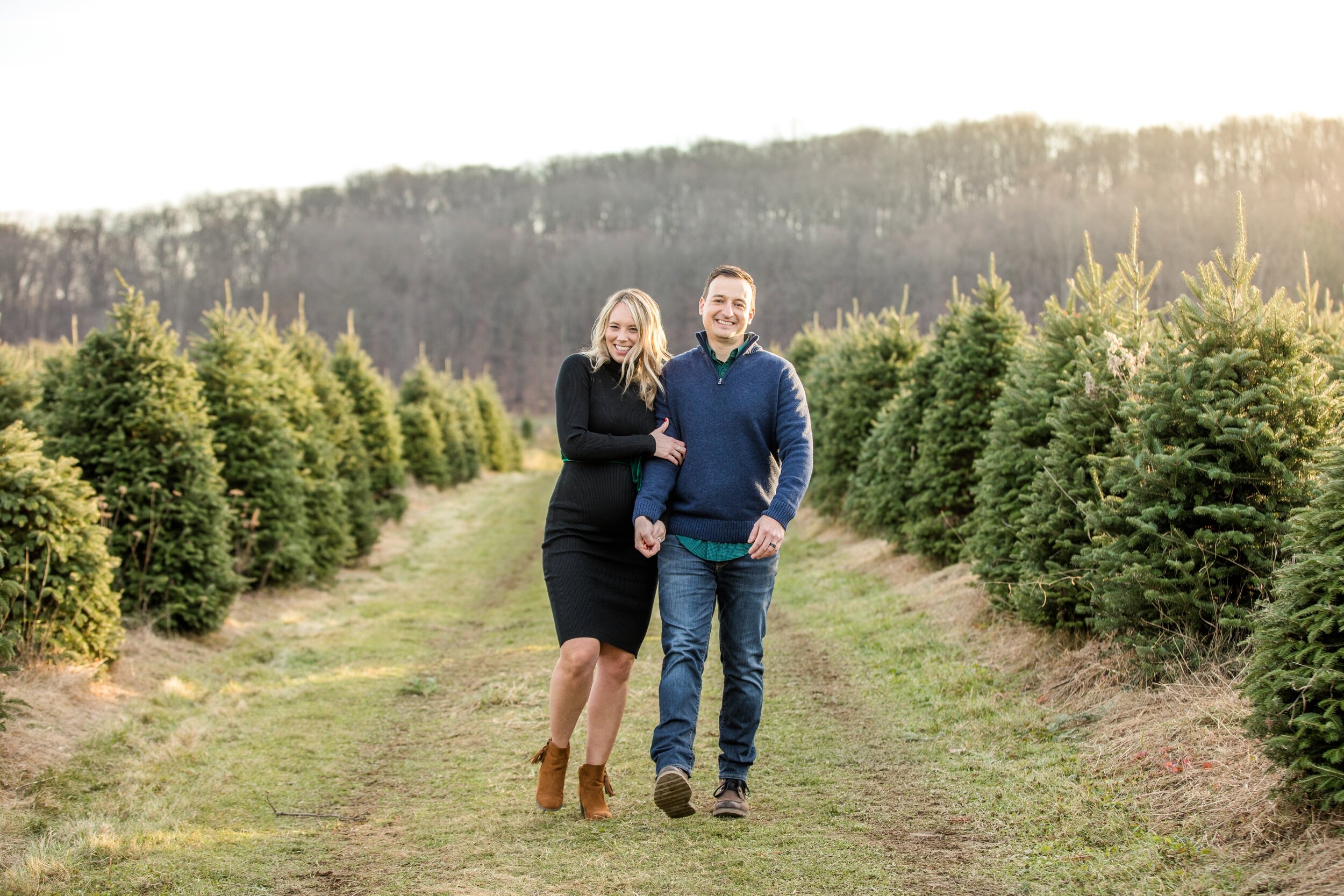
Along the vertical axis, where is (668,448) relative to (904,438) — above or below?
above

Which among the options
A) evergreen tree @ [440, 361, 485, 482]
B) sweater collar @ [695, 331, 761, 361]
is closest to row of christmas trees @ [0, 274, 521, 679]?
sweater collar @ [695, 331, 761, 361]

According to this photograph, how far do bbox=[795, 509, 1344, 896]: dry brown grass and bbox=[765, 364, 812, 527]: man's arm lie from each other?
1964 millimetres

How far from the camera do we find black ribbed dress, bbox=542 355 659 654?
420cm

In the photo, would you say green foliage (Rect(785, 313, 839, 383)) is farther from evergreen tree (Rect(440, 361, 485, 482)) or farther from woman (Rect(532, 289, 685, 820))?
woman (Rect(532, 289, 685, 820))

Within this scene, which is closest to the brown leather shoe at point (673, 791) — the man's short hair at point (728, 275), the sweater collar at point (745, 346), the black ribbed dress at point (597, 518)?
the black ribbed dress at point (597, 518)

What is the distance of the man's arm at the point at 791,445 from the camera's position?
13.4 feet

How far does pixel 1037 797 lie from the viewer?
4.30 m

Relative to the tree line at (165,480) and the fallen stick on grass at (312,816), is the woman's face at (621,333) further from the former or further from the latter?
the tree line at (165,480)

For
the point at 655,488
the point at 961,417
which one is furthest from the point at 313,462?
the point at 655,488

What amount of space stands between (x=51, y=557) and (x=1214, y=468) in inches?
277

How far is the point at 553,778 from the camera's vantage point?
173 inches

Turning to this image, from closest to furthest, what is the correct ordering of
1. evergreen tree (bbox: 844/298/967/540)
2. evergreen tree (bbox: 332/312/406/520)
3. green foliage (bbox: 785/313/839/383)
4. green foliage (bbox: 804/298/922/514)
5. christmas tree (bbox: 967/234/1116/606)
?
christmas tree (bbox: 967/234/1116/606) → evergreen tree (bbox: 844/298/967/540) → green foliage (bbox: 804/298/922/514) → evergreen tree (bbox: 332/312/406/520) → green foliage (bbox: 785/313/839/383)

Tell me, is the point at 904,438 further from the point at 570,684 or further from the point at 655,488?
the point at 570,684

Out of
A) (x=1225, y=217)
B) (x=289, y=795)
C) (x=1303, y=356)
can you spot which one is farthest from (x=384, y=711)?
(x=1225, y=217)
